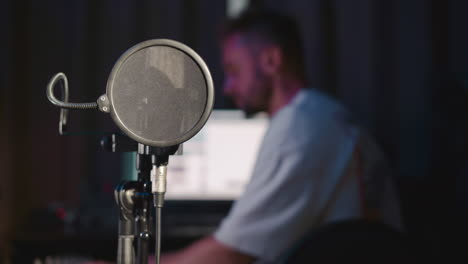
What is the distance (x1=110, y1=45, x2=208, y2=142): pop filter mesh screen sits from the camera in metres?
0.54

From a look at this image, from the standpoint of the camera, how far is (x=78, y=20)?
2080mm

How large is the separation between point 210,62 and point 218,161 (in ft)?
1.54

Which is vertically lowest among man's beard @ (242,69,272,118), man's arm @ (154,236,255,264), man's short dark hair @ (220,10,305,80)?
man's arm @ (154,236,255,264)

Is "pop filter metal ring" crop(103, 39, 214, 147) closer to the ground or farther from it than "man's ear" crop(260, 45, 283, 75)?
closer to the ground

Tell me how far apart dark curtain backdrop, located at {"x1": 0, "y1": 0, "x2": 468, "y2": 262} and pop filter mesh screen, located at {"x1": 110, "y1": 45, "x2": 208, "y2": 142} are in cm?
156

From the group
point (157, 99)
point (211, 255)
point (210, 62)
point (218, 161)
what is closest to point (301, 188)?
point (211, 255)

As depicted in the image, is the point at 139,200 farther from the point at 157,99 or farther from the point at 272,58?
the point at 272,58

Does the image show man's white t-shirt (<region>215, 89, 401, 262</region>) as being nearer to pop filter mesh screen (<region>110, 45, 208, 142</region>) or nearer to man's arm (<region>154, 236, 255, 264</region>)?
man's arm (<region>154, 236, 255, 264</region>)

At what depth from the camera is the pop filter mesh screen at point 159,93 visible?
1.76 feet

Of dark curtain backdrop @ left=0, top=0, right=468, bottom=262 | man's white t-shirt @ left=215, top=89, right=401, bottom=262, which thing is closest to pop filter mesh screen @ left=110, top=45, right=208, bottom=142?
man's white t-shirt @ left=215, top=89, right=401, bottom=262

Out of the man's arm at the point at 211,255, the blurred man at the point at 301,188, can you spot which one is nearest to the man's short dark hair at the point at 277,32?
the blurred man at the point at 301,188

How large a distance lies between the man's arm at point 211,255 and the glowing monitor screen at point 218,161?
0.86m

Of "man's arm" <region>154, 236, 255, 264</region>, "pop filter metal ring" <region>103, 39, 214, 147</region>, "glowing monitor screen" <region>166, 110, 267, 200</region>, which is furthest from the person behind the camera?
"glowing monitor screen" <region>166, 110, 267, 200</region>

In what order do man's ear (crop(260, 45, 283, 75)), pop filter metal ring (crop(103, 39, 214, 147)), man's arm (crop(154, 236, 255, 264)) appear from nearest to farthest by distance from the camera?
pop filter metal ring (crop(103, 39, 214, 147)), man's arm (crop(154, 236, 255, 264)), man's ear (crop(260, 45, 283, 75))
